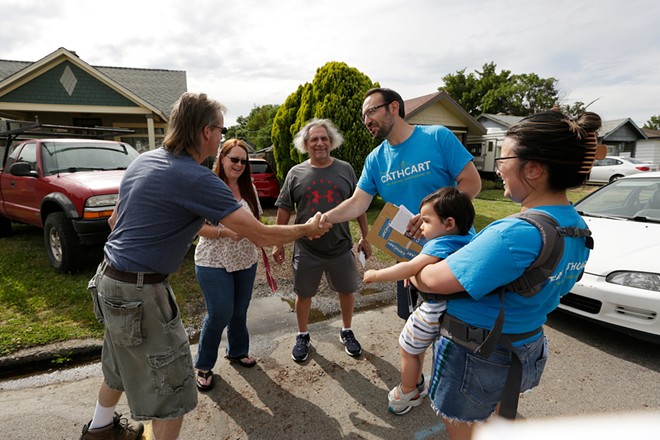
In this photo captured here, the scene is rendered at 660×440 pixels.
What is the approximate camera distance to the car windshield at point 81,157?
5.73m

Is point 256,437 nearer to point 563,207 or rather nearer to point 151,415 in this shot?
point 151,415

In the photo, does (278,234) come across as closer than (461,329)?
No

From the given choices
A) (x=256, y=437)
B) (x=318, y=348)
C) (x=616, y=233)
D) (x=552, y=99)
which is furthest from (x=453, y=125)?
(x=552, y=99)

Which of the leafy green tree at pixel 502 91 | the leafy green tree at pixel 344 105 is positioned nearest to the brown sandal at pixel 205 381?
the leafy green tree at pixel 344 105

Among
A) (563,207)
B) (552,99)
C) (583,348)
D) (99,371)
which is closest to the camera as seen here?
(563,207)

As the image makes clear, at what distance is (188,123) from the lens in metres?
1.88

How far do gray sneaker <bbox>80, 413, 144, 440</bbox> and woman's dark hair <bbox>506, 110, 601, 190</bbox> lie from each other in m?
2.70

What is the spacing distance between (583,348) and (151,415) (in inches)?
145

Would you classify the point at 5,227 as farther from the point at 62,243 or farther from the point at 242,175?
the point at 242,175

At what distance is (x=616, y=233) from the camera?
3924 mm

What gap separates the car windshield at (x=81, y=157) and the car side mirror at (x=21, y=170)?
0.59 ft

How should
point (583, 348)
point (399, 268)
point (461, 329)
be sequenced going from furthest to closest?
1. point (583, 348)
2. point (399, 268)
3. point (461, 329)

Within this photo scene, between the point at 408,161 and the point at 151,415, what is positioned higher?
the point at 408,161

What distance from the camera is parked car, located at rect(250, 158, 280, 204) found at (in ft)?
38.6
